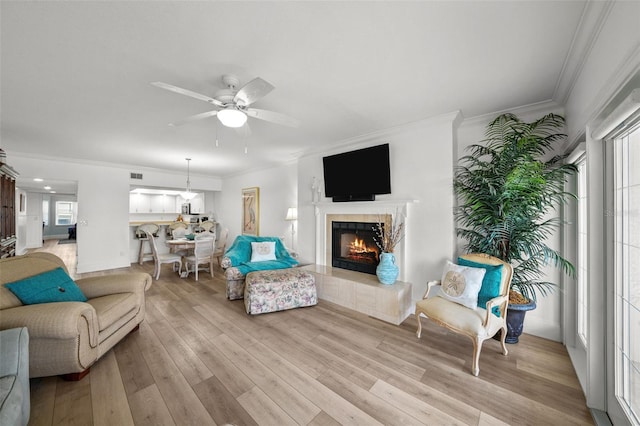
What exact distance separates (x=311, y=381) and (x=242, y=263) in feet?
8.27

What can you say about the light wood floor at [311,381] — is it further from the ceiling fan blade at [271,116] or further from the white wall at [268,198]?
the white wall at [268,198]

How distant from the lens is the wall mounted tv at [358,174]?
3.30 m

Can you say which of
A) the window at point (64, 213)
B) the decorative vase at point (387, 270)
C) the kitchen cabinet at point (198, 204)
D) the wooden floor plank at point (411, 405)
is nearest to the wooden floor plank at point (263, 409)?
the wooden floor plank at point (411, 405)

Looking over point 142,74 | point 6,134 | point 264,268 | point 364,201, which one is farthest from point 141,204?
point 364,201

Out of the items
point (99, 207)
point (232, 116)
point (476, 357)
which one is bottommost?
point (476, 357)

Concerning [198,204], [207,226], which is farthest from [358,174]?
[198,204]

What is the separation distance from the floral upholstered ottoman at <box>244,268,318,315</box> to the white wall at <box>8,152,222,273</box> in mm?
4384

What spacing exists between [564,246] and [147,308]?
4998 mm

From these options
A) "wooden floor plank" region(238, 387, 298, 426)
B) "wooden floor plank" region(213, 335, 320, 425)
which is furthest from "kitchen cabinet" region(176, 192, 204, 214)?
"wooden floor plank" region(238, 387, 298, 426)

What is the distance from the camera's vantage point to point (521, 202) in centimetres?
230

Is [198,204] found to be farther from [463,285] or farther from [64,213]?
[64,213]

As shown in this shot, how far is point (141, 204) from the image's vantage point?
7.31 m

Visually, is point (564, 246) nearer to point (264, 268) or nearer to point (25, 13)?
point (264, 268)

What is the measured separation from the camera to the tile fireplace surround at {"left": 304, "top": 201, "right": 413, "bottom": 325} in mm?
2897
